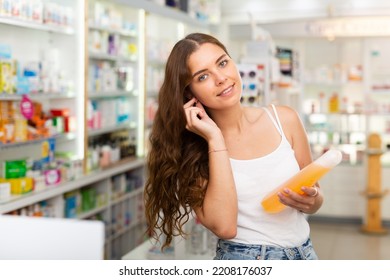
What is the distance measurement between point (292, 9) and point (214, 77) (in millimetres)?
7969

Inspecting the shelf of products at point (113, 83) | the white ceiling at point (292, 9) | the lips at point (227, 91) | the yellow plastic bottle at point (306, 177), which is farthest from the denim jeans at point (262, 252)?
the white ceiling at point (292, 9)

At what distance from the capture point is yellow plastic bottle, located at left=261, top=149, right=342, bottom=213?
1740 millimetres

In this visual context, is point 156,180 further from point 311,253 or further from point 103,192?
point 103,192

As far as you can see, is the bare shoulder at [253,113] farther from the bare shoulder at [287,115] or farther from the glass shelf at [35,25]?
the glass shelf at [35,25]

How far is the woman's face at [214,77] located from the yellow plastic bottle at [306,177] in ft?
0.96

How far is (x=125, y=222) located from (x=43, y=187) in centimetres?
194

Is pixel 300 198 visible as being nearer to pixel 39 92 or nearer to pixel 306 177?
pixel 306 177

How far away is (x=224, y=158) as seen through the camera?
1.88m

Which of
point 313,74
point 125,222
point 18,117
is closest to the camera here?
point 18,117

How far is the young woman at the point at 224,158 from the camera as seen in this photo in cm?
187

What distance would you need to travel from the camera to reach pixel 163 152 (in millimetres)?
1979
